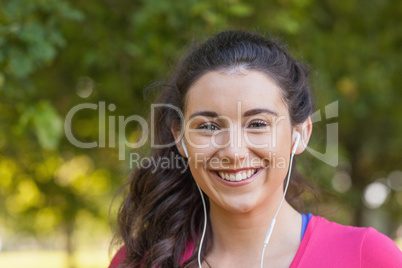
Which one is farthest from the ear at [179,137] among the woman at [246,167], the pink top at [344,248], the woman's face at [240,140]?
the pink top at [344,248]

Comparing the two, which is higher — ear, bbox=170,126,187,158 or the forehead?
the forehead

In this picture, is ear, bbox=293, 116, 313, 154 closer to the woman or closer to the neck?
the woman

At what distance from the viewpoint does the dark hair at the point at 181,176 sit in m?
2.31

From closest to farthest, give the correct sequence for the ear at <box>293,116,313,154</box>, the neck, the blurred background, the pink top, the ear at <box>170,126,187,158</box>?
1. the pink top
2. the neck
3. the ear at <box>293,116,313,154</box>
4. the ear at <box>170,126,187,158</box>
5. the blurred background

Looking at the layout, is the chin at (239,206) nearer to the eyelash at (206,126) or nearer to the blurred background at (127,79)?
the eyelash at (206,126)

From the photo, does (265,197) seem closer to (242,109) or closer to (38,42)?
(242,109)

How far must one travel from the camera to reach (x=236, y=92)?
213cm

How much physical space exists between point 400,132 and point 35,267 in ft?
37.4

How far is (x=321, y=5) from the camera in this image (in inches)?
258

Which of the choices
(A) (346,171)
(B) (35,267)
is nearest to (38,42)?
(A) (346,171)

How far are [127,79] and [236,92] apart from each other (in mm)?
3285

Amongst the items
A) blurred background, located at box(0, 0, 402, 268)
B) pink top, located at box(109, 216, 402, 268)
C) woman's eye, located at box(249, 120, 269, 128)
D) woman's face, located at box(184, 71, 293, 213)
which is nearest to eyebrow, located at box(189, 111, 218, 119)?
woman's face, located at box(184, 71, 293, 213)

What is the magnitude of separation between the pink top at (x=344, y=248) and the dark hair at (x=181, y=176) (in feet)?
1.53

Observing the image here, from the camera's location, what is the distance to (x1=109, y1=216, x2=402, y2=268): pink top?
6.51ft
